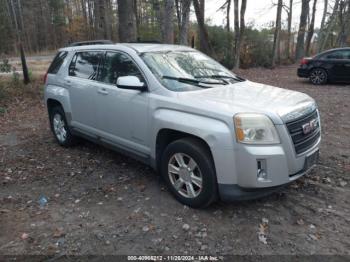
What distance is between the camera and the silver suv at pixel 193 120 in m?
3.29

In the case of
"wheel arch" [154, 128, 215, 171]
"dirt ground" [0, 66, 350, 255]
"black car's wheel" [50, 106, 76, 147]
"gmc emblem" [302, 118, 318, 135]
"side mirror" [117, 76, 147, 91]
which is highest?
"side mirror" [117, 76, 147, 91]

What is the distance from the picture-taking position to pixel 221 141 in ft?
10.8

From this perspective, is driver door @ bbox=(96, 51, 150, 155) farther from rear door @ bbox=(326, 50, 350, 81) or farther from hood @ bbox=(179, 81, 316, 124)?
rear door @ bbox=(326, 50, 350, 81)

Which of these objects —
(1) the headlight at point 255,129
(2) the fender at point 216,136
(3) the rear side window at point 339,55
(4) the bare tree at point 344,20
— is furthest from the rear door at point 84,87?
(4) the bare tree at point 344,20

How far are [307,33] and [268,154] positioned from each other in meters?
25.6

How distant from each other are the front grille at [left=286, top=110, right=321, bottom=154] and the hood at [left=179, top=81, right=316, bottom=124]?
2.6 inches

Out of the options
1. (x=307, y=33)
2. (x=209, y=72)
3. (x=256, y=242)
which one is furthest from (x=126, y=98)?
(x=307, y=33)

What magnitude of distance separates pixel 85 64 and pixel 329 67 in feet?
34.3

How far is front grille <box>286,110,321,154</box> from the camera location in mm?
3420

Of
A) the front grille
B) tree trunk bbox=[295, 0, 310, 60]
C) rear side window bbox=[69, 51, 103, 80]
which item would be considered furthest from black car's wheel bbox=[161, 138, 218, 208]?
tree trunk bbox=[295, 0, 310, 60]

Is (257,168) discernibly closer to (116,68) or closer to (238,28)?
(116,68)

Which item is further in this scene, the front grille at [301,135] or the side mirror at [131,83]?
the side mirror at [131,83]

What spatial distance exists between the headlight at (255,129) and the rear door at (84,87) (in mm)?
2551

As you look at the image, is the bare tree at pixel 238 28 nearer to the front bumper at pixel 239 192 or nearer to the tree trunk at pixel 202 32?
the tree trunk at pixel 202 32
